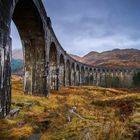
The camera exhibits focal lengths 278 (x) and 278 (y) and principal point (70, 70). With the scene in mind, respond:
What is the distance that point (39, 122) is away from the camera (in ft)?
32.7

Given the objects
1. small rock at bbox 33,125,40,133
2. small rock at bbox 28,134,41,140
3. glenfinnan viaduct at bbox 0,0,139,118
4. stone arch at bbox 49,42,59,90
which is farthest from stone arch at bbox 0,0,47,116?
stone arch at bbox 49,42,59,90

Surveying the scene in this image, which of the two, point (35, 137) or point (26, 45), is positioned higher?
A: point (26, 45)

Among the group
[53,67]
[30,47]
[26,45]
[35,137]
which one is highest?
[26,45]

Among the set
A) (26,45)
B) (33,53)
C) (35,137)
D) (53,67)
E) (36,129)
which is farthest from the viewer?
(53,67)

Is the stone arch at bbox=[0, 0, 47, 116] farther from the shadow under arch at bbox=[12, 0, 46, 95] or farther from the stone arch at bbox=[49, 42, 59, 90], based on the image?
the stone arch at bbox=[49, 42, 59, 90]

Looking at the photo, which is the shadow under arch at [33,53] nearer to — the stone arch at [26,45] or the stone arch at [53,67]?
the stone arch at [26,45]

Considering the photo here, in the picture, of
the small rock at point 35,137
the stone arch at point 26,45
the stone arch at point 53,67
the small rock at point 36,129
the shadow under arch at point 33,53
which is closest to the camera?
the small rock at point 35,137

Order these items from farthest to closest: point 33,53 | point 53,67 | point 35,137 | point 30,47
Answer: point 53,67 < point 33,53 < point 30,47 < point 35,137

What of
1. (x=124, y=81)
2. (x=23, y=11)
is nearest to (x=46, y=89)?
(x=23, y=11)

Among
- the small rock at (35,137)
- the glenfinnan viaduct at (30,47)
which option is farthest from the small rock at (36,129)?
the glenfinnan viaduct at (30,47)

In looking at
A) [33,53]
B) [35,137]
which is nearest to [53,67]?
[33,53]

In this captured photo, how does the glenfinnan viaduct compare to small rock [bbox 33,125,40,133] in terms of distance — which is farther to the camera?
the glenfinnan viaduct

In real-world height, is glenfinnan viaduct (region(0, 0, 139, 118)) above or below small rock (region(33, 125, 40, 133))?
above

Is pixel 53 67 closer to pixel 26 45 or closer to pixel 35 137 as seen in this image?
pixel 26 45
